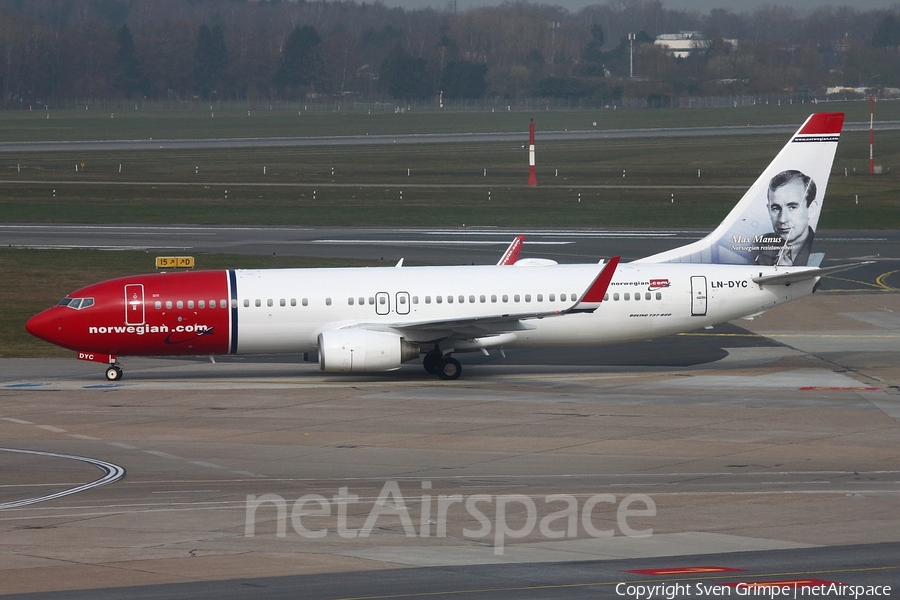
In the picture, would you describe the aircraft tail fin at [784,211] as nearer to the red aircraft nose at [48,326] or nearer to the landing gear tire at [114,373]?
the landing gear tire at [114,373]

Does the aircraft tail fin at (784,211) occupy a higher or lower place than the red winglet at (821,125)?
lower

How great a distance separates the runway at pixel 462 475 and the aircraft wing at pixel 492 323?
1737 mm

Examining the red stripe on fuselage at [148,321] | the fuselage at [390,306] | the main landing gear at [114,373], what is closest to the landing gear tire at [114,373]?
the main landing gear at [114,373]

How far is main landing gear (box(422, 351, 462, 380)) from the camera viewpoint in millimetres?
41375

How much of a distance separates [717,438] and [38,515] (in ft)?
55.1

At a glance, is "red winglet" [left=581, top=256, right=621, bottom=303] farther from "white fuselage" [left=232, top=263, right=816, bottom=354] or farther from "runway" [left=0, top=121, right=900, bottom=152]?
"runway" [left=0, top=121, right=900, bottom=152]

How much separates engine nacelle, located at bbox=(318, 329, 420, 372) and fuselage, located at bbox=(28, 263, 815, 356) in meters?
0.92

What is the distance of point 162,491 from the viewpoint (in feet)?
85.6

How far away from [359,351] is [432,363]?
339 centimetres

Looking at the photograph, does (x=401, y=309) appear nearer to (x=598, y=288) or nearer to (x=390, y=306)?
(x=390, y=306)

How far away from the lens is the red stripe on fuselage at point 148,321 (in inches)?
1593

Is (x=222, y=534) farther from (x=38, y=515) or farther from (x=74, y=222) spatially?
(x=74, y=222)

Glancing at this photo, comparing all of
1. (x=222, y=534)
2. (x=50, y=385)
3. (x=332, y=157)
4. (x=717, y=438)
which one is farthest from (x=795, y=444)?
(x=332, y=157)

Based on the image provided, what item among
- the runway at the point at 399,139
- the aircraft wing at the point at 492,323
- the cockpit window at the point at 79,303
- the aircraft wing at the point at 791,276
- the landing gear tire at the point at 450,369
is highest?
the runway at the point at 399,139
